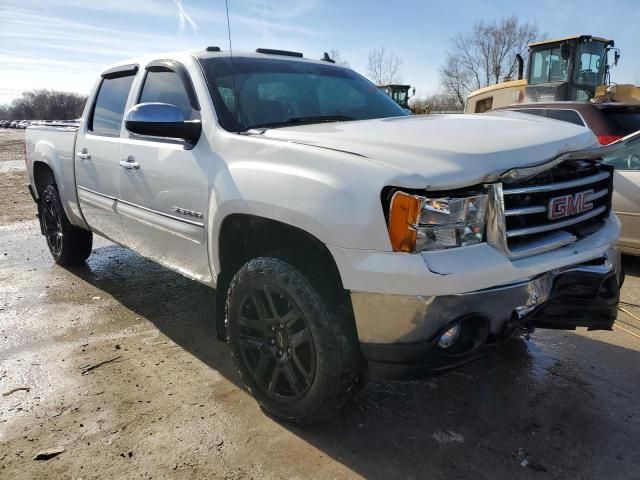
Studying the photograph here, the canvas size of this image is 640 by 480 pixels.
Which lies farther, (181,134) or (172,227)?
(172,227)

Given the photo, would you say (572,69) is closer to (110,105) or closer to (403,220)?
(110,105)

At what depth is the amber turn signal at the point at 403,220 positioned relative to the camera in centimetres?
210

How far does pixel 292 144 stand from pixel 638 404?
7.54ft

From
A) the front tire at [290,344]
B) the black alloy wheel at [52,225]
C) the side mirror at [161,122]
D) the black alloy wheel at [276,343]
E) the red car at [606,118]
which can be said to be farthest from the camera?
the red car at [606,118]

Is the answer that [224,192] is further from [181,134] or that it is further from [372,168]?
[372,168]

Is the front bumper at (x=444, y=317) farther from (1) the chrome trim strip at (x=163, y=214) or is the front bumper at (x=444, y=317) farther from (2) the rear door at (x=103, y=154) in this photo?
(2) the rear door at (x=103, y=154)

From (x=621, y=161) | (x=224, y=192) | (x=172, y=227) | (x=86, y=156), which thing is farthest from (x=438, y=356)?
(x=621, y=161)

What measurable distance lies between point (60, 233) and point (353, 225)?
4.31 metres

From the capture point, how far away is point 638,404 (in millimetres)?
2887

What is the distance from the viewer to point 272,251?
9.02 ft

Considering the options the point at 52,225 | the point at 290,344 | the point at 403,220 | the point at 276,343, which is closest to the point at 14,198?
the point at 52,225

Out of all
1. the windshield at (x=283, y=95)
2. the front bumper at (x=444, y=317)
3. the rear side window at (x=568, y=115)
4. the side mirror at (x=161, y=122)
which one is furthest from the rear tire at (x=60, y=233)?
the rear side window at (x=568, y=115)

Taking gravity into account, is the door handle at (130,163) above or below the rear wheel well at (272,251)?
above

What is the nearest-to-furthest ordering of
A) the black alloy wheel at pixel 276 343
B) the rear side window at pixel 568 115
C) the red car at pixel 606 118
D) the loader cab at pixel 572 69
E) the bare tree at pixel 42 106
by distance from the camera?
the black alloy wheel at pixel 276 343
the red car at pixel 606 118
the rear side window at pixel 568 115
the loader cab at pixel 572 69
the bare tree at pixel 42 106
